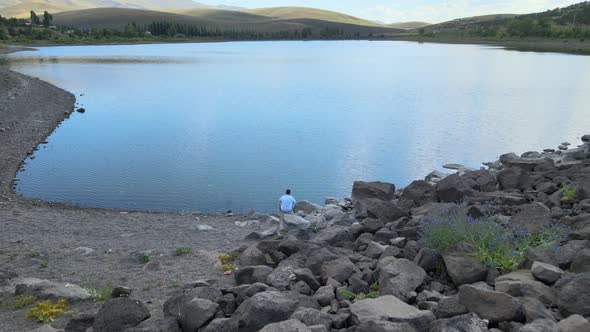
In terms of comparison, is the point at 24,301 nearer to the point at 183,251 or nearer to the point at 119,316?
the point at 119,316

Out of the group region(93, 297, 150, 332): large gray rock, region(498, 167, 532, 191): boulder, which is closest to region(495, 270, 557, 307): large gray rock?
region(93, 297, 150, 332): large gray rock

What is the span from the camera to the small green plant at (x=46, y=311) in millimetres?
7366

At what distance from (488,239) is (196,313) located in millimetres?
4135

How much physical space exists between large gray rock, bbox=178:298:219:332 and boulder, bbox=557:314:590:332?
3863 mm

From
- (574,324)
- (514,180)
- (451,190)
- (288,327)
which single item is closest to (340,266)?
(288,327)

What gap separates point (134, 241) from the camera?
1233 cm

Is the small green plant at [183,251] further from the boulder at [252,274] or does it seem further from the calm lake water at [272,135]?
the calm lake water at [272,135]

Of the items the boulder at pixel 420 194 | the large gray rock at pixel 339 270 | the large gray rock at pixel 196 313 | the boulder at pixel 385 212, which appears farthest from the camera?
the boulder at pixel 420 194

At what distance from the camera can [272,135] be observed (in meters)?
28.0

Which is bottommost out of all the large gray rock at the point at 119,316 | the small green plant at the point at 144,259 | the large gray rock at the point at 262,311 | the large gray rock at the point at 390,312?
the small green plant at the point at 144,259

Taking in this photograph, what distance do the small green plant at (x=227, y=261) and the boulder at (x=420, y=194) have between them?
491 cm

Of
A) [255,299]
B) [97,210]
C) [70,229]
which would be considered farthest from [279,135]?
[255,299]

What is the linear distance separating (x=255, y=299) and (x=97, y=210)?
1179cm

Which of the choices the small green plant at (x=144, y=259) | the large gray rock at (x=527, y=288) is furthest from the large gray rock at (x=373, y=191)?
the large gray rock at (x=527, y=288)
